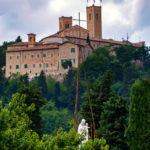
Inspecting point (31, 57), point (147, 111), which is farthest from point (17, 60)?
point (147, 111)

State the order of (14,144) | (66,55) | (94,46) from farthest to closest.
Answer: (94,46), (66,55), (14,144)

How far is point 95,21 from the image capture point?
87688 millimetres

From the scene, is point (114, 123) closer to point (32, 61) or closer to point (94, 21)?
point (32, 61)

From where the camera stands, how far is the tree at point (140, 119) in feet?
66.7

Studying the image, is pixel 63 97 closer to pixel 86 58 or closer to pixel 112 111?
pixel 86 58

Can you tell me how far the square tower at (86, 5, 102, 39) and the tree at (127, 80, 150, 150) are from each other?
65733mm

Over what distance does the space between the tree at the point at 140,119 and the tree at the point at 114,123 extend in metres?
4.14

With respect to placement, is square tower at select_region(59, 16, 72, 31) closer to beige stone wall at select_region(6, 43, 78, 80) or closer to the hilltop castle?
the hilltop castle

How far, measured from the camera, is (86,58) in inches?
2987

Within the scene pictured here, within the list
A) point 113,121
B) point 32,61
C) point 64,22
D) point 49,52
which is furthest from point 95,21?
point 113,121

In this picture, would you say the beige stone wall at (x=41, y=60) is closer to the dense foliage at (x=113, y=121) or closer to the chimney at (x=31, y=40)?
the chimney at (x=31, y=40)

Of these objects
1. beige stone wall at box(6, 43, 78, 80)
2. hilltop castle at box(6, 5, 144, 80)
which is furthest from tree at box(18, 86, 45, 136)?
beige stone wall at box(6, 43, 78, 80)

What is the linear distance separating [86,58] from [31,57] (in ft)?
21.4

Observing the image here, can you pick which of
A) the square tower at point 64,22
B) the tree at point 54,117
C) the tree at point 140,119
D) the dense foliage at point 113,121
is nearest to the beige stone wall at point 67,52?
the tree at point 54,117
